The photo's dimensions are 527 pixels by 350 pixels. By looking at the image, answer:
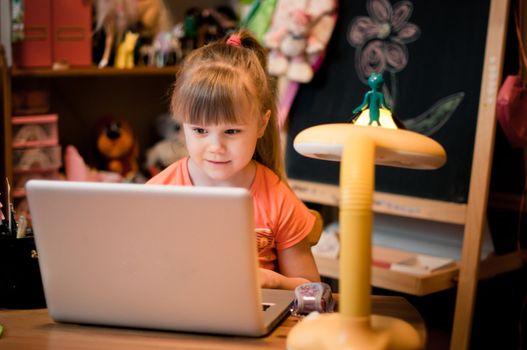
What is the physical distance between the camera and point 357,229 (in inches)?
34.9

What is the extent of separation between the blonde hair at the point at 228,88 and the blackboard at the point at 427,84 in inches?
28.8

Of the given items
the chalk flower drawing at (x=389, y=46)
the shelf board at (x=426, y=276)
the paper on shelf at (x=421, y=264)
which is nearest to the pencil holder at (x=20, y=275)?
the shelf board at (x=426, y=276)

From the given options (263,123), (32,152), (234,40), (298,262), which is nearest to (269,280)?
(298,262)

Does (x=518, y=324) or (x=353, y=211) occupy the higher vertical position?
(x=353, y=211)

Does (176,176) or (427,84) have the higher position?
(427,84)

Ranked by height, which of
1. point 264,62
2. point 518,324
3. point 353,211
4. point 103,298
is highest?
point 264,62

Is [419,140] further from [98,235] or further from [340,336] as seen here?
[98,235]

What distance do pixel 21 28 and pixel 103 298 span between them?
1.43 meters

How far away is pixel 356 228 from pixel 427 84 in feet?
4.33

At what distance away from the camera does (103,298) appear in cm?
102

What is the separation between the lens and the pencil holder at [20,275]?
3.74 ft

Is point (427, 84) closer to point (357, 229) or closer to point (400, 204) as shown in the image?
point (400, 204)

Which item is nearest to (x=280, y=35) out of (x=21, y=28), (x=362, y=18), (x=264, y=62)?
(x=362, y=18)

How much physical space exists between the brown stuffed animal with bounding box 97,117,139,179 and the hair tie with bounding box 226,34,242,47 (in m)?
1.34
